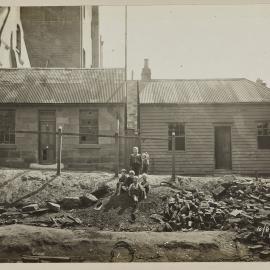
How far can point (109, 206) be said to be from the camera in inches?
299

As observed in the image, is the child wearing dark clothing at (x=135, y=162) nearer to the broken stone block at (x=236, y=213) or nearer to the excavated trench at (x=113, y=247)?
the excavated trench at (x=113, y=247)

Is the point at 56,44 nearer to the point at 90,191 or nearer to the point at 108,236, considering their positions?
the point at 90,191

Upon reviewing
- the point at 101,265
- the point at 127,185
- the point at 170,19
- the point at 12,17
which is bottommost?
the point at 101,265

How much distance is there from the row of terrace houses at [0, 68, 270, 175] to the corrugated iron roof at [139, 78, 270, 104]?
1.2 inches

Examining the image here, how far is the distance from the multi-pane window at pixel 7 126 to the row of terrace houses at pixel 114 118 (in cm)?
3

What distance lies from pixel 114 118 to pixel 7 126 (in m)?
3.03

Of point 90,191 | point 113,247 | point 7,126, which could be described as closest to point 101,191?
point 90,191

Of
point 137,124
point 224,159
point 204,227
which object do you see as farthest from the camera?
point 137,124

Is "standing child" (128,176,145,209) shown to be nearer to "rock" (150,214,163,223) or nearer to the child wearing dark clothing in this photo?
"rock" (150,214,163,223)

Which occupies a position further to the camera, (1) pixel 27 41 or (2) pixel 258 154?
(1) pixel 27 41

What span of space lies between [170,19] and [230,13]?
1.15 m

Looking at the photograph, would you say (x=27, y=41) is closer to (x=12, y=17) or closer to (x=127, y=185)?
(x=12, y=17)

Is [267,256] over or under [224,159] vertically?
under

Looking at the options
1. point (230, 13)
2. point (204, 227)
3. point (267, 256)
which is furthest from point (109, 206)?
point (230, 13)
